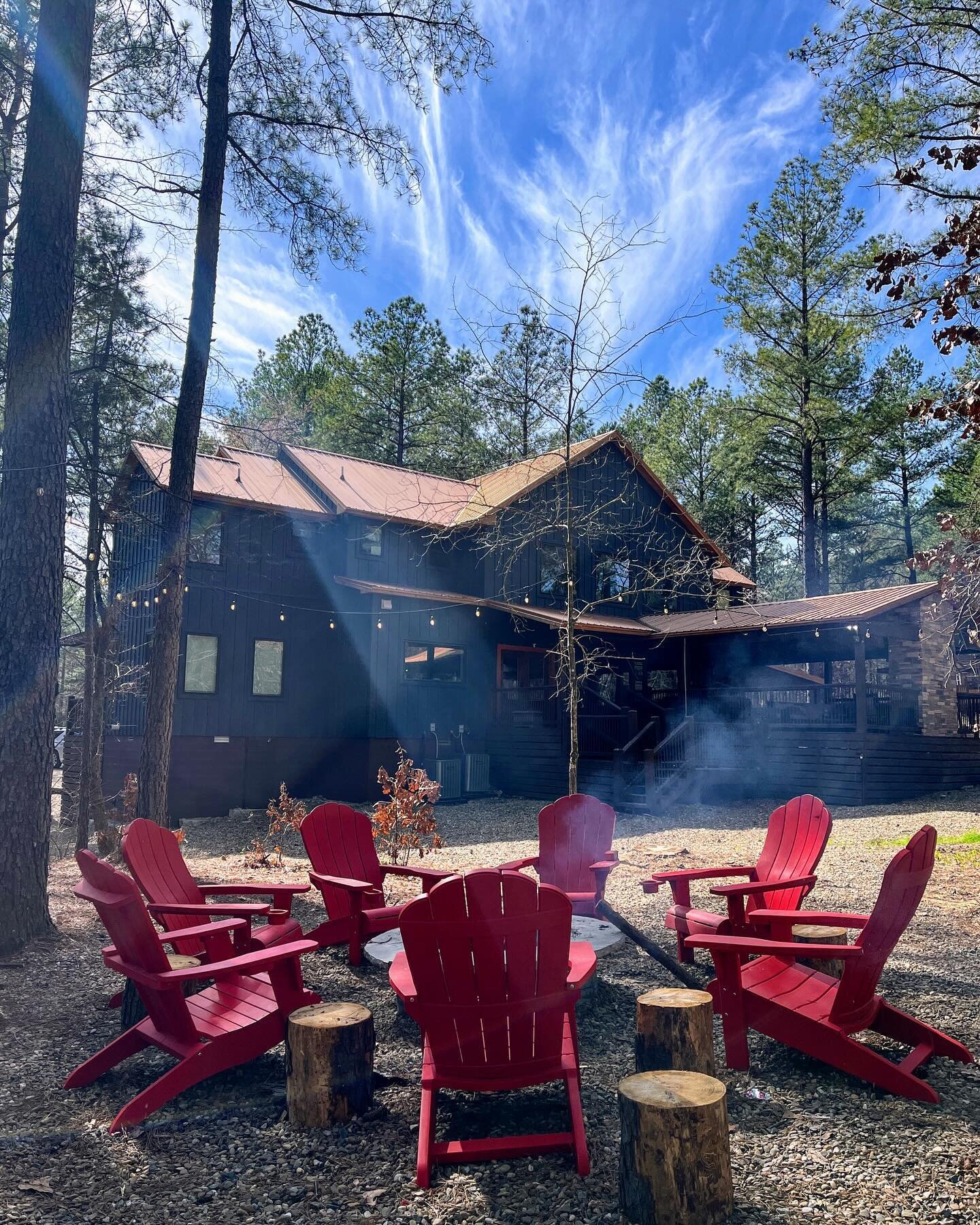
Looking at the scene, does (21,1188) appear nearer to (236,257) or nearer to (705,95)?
(236,257)

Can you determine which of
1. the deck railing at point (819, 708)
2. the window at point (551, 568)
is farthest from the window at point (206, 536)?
the deck railing at point (819, 708)

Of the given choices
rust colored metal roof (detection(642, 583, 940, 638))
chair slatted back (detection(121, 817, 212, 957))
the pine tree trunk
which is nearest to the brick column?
rust colored metal roof (detection(642, 583, 940, 638))

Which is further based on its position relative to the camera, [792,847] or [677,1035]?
[792,847]

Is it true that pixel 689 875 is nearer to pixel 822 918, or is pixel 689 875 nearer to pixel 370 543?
pixel 822 918

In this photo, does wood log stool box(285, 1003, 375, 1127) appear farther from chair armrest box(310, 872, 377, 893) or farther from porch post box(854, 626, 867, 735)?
porch post box(854, 626, 867, 735)

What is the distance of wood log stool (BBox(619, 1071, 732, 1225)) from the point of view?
7.48 feet

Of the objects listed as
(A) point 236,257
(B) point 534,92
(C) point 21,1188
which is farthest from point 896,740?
(C) point 21,1188

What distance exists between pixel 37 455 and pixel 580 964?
15.7ft

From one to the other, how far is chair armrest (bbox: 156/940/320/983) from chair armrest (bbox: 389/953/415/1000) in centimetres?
38

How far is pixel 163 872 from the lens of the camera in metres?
4.22

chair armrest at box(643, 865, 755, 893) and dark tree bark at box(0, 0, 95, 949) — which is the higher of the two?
dark tree bark at box(0, 0, 95, 949)

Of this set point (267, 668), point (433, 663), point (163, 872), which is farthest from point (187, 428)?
point (433, 663)

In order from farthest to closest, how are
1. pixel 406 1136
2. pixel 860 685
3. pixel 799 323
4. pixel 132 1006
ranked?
pixel 799 323
pixel 860 685
pixel 132 1006
pixel 406 1136

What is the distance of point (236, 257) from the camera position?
329 inches
